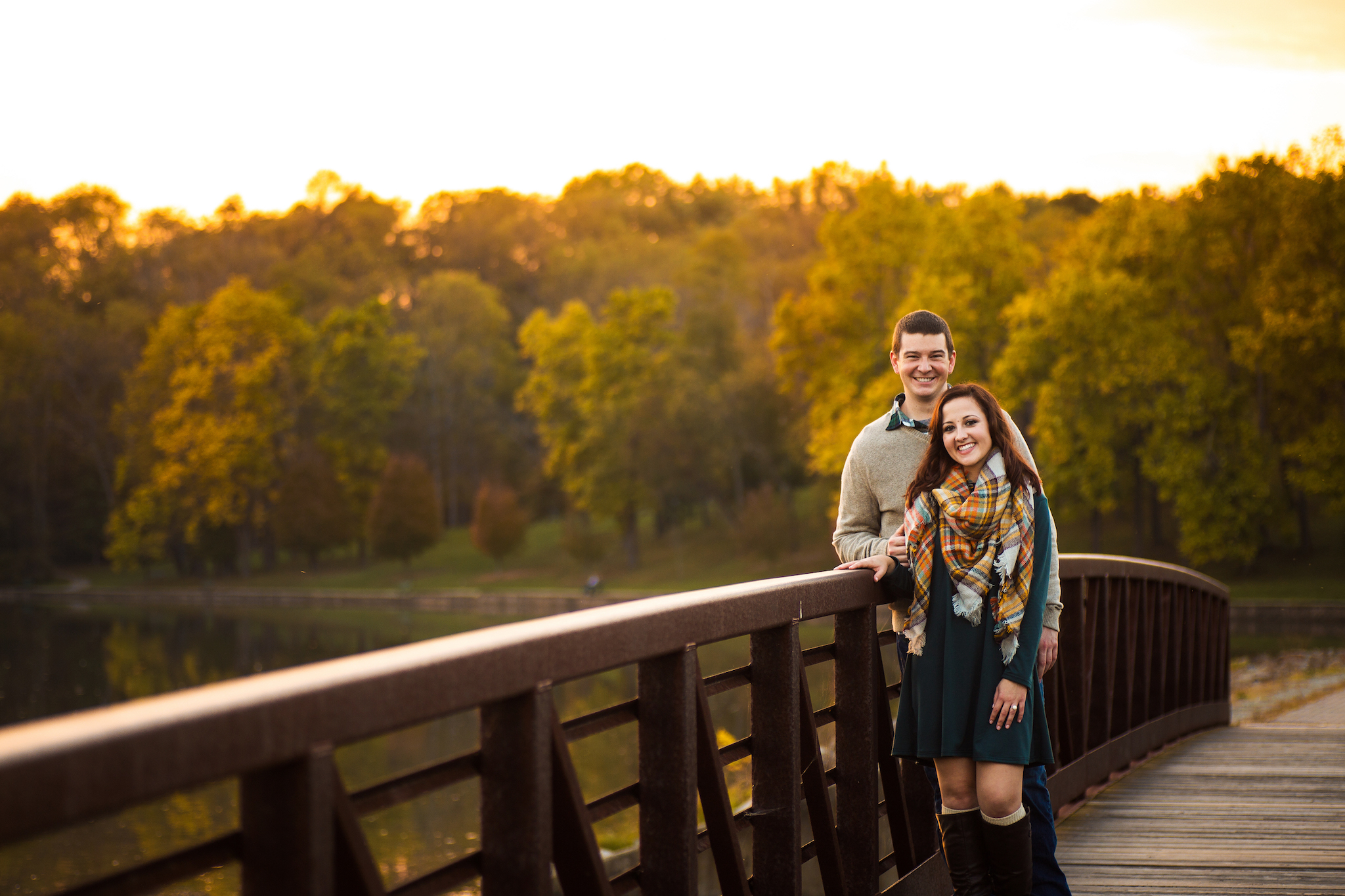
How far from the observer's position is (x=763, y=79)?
66312mm

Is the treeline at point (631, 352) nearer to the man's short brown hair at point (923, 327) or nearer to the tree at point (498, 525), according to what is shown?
the tree at point (498, 525)

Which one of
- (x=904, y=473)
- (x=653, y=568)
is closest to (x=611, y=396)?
(x=653, y=568)

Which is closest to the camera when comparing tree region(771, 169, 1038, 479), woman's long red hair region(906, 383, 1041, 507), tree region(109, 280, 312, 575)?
woman's long red hair region(906, 383, 1041, 507)

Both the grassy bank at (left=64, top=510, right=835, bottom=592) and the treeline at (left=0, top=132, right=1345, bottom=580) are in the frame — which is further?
the grassy bank at (left=64, top=510, right=835, bottom=592)

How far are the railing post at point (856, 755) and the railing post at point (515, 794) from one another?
1422 millimetres

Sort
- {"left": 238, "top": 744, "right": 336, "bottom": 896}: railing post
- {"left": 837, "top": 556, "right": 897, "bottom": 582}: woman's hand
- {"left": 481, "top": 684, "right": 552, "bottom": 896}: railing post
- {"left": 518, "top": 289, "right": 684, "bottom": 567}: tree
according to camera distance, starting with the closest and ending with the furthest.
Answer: {"left": 238, "top": 744, "right": 336, "bottom": 896}: railing post
{"left": 481, "top": 684, "right": 552, "bottom": 896}: railing post
{"left": 837, "top": 556, "right": 897, "bottom": 582}: woman's hand
{"left": 518, "top": 289, "right": 684, "bottom": 567}: tree

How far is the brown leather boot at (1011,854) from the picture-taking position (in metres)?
3.09

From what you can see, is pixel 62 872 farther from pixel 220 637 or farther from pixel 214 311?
pixel 214 311

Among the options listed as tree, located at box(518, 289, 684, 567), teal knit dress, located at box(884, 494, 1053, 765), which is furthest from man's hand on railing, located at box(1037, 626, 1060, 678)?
tree, located at box(518, 289, 684, 567)

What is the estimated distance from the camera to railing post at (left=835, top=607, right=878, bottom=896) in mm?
3311

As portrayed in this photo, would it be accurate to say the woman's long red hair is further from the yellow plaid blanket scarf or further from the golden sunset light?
the golden sunset light

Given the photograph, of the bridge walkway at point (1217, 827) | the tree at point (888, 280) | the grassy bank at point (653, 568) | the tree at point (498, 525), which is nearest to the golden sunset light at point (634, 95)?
the tree at point (888, 280)

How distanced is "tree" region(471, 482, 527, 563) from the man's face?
43.0 meters

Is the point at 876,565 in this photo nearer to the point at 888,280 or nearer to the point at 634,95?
the point at 888,280
